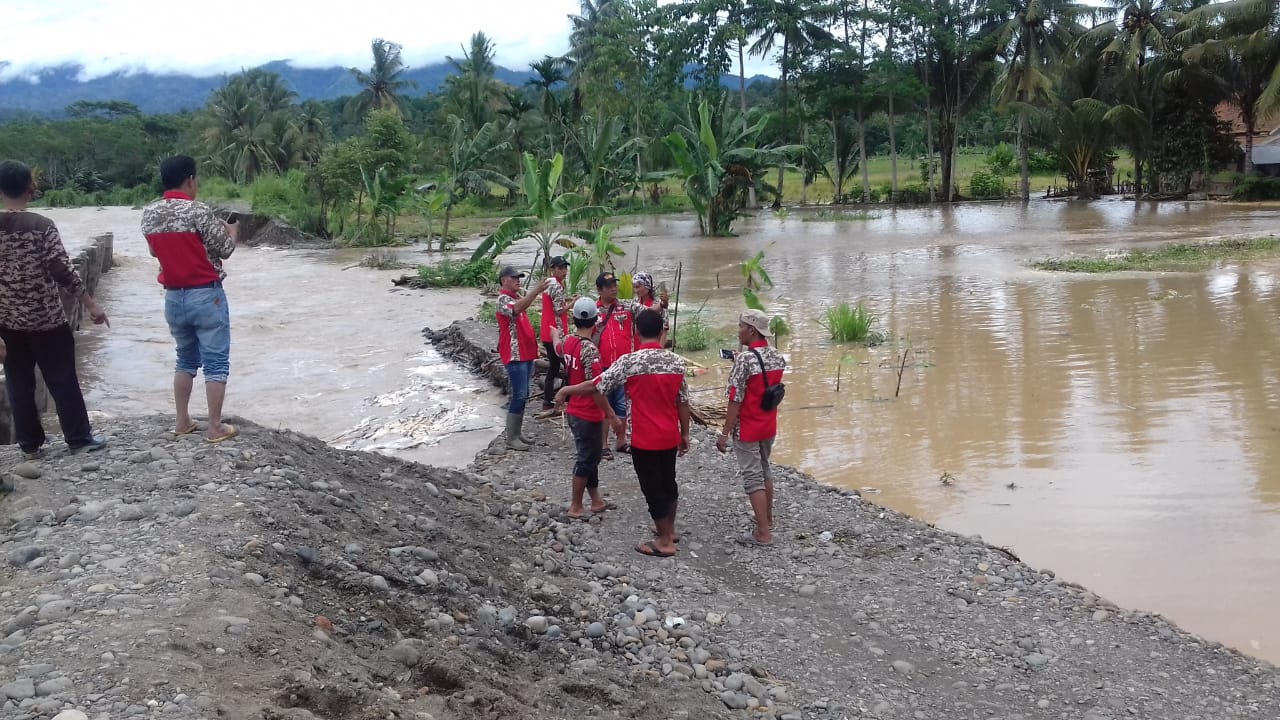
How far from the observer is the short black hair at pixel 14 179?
5.29 meters

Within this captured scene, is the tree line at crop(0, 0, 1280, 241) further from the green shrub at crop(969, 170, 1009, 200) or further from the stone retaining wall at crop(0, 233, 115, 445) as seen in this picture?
the stone retaining wall at crop(0, 233, 115, 445)

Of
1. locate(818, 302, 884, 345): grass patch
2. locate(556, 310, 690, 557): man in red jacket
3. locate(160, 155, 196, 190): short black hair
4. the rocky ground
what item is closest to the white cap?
locate(556, 310, 690, 557): man in red jacket

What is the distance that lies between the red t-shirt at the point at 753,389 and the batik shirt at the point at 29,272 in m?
3.63

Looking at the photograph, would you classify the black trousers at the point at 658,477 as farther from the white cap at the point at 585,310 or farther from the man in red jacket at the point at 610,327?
the man in red jacket at the point at 610,327

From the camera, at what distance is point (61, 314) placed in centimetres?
563

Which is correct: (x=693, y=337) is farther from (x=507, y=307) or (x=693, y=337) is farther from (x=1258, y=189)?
(x=1258, y=189)

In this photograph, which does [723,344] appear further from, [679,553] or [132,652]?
[132,652]

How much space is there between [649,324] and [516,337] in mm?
2474

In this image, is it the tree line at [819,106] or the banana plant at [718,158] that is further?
the tree line at [819,106]

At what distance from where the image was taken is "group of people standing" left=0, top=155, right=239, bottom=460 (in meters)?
5.42

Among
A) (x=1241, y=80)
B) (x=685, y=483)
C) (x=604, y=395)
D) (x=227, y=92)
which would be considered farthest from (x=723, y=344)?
(x=227, y=92)

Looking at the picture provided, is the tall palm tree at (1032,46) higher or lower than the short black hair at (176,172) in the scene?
higher

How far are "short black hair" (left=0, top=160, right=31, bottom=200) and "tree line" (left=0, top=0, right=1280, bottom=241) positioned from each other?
20.9 meters

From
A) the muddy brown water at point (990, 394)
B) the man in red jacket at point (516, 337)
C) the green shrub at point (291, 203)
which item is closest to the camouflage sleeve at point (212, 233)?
the man in red jacket at point (516, 337)
